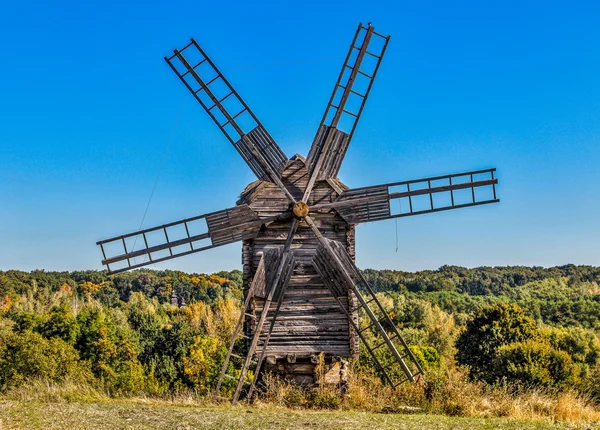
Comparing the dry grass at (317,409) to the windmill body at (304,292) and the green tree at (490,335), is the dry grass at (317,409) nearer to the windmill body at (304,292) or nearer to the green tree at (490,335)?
the windmill body at (304,292)

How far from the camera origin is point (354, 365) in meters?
23.2

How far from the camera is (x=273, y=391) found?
1579 cm

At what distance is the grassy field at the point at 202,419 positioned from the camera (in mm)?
11375

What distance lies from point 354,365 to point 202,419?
11856mm

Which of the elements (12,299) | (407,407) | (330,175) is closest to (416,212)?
(330,175)

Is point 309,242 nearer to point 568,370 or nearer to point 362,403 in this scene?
point 362,403

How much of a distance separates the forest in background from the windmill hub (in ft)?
13.9

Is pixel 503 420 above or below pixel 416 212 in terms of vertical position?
below

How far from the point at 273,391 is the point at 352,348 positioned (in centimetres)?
224

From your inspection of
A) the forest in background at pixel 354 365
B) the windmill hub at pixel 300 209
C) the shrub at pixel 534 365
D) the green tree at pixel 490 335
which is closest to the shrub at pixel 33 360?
the forest in background at pixel 354 365

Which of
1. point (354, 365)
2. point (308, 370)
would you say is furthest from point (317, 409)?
point (354, 365)

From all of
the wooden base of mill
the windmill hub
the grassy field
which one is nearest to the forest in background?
the wooden base of mill

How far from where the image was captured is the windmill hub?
1641 cm

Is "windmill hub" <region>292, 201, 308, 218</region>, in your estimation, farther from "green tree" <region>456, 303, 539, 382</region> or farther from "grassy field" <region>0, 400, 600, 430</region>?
"green tree" <region>456, 303, 539, 382</region>
